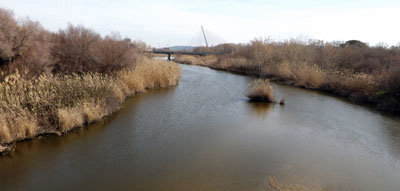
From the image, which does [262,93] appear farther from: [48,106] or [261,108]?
[48,106]

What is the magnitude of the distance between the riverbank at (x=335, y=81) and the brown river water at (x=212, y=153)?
8.08 feet

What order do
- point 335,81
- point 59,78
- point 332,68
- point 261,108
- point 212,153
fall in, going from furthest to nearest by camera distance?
point 332,68
point 335,81
point 261,108
point 59,78
point 212,153

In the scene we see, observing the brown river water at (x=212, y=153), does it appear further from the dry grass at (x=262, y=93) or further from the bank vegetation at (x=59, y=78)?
the dry grass at (x=262, y=93)

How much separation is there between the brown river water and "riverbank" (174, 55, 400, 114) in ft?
8.08

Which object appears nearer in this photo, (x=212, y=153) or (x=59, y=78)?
(x=212, y=153)

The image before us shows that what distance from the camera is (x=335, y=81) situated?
1855 centimetres

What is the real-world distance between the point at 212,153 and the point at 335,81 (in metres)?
15.3

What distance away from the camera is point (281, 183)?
5.96m

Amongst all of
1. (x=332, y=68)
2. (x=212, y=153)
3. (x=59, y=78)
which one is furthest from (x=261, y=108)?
(x=332, y=68)

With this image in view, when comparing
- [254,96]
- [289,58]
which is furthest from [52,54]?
[289,58]

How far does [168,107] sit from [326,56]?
739 inches

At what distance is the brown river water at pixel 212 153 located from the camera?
19.6 ft

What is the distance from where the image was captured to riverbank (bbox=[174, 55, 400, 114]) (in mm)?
14203

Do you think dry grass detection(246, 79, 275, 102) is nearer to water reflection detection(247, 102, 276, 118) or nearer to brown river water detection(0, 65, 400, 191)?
water reflection detection(247, 102, 276, 118)
